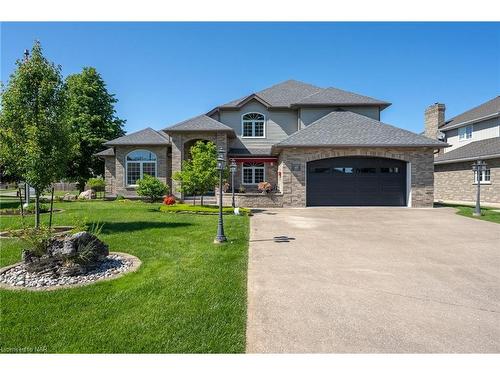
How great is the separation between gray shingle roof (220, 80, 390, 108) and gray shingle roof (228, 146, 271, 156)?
4097 millimetres

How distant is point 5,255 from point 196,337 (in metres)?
6.59

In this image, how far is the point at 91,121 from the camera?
3272 cm

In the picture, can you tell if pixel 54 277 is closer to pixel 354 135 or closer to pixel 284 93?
pixel 354 135

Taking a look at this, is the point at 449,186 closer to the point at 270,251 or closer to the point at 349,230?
the point at 349,230


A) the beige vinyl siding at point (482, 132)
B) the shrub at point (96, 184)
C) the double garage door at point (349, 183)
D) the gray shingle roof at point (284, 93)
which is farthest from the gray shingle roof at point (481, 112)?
the shrub at point (96, 184)

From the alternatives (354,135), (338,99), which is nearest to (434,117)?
(338,99)

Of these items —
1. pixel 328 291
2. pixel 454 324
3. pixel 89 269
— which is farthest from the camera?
pixel 89 269

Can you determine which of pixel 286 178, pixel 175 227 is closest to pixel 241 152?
pixel 286 178

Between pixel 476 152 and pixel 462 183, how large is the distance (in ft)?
9.71

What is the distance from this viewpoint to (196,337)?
3.66m

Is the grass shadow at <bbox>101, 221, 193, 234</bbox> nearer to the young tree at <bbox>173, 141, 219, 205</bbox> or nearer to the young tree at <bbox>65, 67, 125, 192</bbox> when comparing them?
the young tree at <bbox>173, 141, 219, 205</bbox>

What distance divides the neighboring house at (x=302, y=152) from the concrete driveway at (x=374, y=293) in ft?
31.5

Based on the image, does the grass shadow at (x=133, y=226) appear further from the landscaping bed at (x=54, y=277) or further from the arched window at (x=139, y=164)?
the arched window at (x=139, y=164)

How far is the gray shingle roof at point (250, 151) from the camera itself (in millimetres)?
24156
